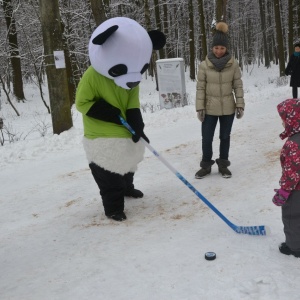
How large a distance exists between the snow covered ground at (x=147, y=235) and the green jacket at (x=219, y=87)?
0.98 m

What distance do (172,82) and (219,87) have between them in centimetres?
692

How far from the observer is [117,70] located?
3416 mm

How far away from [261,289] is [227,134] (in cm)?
282

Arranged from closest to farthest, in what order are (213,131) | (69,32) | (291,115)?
1. (291,115)
2. (213,131)
3. (69,32)

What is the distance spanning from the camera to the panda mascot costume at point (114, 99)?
11.2 feet

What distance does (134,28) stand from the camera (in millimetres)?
3439

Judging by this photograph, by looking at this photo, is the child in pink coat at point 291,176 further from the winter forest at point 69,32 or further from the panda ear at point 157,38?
the winter forest at point 69,32

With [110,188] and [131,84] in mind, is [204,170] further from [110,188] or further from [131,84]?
[131,84]

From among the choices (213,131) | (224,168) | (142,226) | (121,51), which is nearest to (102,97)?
(121,51)

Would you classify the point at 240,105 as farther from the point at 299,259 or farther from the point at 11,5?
the point at 11,5

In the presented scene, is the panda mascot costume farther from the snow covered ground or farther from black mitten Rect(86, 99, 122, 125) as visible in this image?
the snow covered ground

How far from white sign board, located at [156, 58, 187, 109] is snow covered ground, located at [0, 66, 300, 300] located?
5.06 meters

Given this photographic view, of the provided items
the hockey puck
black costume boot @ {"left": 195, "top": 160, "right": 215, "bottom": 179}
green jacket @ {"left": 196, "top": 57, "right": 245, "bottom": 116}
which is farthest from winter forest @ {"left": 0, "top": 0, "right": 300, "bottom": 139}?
the hockey puck

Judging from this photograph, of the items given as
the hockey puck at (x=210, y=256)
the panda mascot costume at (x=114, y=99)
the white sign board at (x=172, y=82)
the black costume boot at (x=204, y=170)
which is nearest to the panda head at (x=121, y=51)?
the panda mascot costume at (x=114, y=99)
